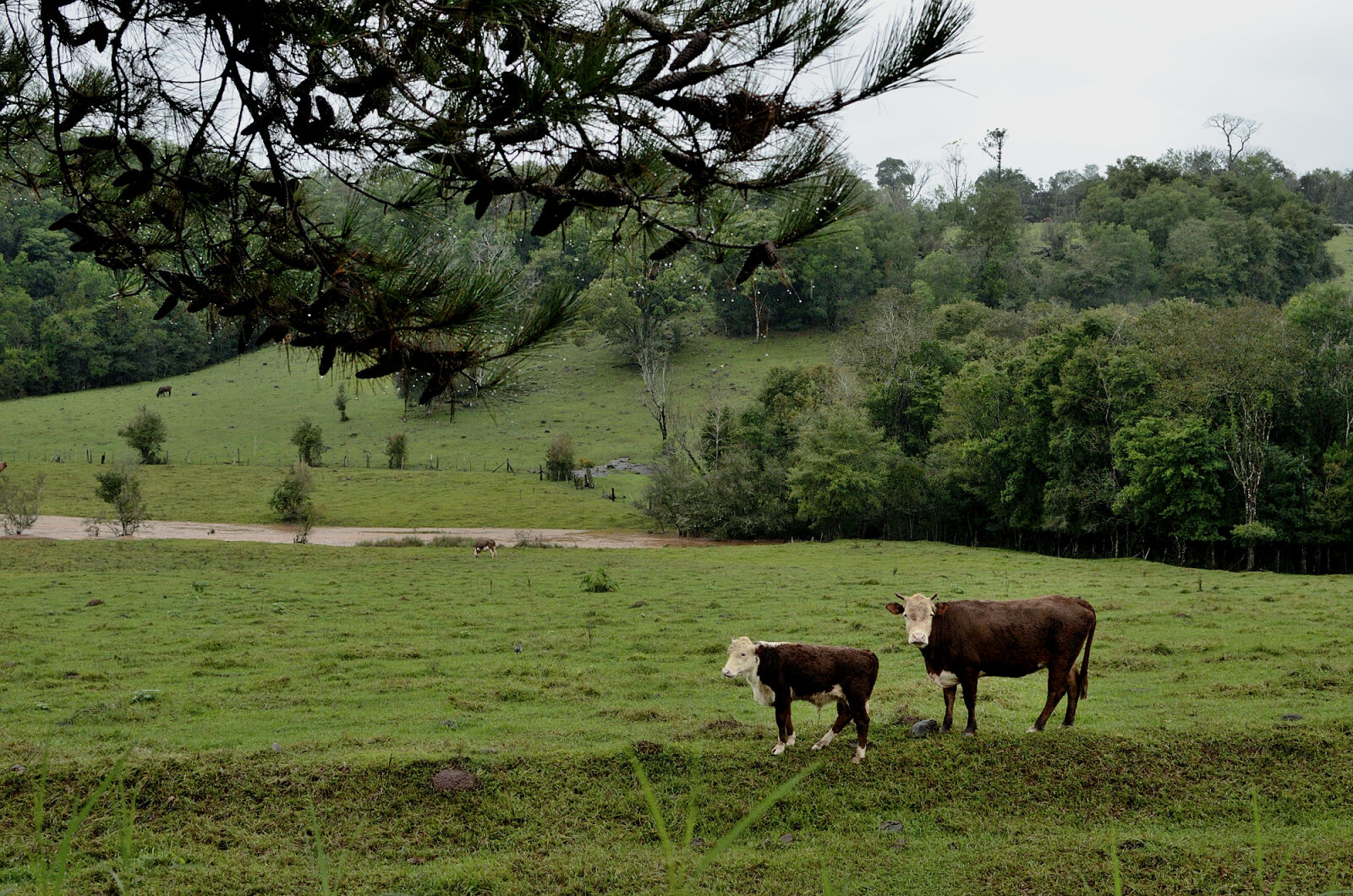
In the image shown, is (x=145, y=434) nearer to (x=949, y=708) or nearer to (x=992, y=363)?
(x=992, y=363)

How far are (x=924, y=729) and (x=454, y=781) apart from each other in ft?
13.2

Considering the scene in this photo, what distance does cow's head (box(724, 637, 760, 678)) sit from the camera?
7.51 metres

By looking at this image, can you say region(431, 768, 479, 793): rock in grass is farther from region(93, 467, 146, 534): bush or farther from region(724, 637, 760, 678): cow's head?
region(93, 467, 146, 534): bush

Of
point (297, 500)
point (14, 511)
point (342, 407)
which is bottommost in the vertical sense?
point (14, 511)

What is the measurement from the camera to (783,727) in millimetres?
7852

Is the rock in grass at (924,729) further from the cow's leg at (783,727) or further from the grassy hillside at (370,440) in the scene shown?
the grassy hillside at (370,440)

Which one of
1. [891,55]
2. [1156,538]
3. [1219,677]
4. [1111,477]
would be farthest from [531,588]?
[1156,538]

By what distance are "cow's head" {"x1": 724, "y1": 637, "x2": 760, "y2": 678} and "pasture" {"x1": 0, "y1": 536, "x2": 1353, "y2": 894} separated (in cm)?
87

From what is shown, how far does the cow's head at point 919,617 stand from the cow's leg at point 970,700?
515 mm

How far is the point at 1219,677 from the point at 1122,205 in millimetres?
83817

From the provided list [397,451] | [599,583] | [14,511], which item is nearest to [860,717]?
[599,583]

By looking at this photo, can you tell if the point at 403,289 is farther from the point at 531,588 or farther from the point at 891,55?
the point at 531,588

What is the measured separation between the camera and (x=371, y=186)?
5363 mm

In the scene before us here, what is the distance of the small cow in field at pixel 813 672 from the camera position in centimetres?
756
